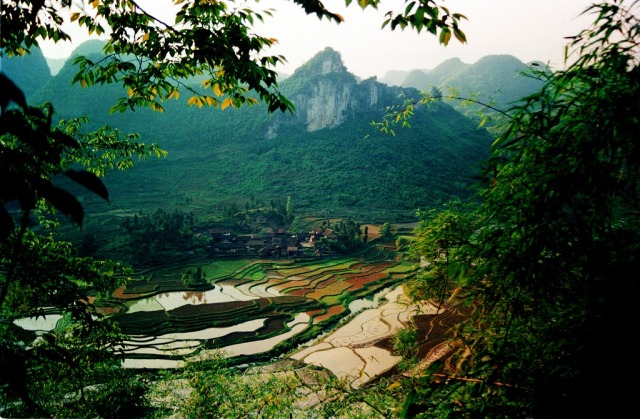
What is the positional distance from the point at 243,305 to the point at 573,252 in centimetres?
2326

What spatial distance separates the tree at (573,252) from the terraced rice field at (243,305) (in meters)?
13.5

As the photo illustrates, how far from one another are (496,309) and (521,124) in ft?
3.27

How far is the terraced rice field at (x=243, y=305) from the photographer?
1773 cm

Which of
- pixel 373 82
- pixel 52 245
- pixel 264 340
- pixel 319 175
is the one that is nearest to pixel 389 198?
pixel 319 175

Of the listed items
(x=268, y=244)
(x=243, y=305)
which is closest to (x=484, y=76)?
(x=268, y=244)

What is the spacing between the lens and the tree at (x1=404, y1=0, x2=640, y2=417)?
1.27 meters

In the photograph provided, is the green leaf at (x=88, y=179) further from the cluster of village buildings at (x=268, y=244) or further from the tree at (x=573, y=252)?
the cluster of village buildings at (x=268, y=244)

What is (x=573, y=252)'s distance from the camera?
150 cm

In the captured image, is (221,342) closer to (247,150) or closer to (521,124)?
(521,124)

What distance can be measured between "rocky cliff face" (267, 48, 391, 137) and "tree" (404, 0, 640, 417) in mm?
89704

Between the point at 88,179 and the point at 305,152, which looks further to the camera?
the point at 305,152

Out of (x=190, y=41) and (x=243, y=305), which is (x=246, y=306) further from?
(x=190, y=41)

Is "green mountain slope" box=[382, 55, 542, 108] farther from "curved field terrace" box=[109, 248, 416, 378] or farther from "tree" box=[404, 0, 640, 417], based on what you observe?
"tree" box=[404, 0, 640, 417]

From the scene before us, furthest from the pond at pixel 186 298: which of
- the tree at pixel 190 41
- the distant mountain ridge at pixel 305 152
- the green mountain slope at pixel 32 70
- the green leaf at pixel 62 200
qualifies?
the green mountain slope at pixel 32 70
